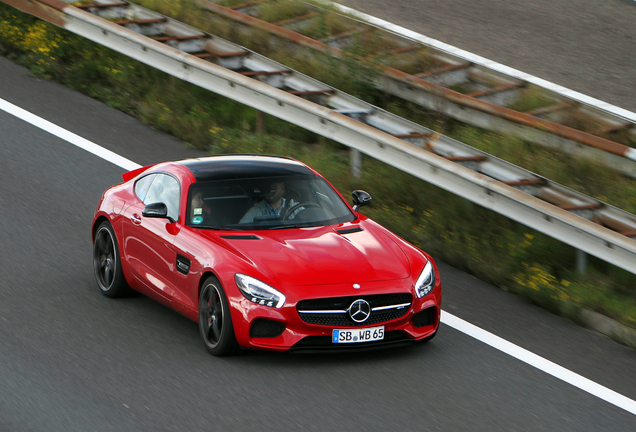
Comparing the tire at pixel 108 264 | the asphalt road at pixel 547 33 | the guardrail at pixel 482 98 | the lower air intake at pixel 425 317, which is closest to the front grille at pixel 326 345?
the lower air intake at pixel 425 317

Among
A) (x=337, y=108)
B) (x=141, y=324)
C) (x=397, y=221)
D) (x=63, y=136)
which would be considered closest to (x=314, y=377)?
(x=141, y=324)

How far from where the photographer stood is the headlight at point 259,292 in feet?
24.7

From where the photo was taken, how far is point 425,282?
26.6ft

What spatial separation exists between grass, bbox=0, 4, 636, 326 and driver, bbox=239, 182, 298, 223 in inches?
97.8

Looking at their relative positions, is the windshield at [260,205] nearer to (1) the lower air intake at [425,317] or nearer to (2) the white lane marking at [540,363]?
(1) the lower air intake at [425,317]

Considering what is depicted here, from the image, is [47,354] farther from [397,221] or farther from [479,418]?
[397,221]

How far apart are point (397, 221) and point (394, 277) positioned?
3320 mm

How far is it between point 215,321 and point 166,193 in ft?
5.67

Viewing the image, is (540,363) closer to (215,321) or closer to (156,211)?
Result: (215,321)

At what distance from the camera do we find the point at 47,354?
7875 millimetres

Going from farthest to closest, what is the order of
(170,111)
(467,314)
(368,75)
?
(170,111) < (368,75) < (467,314)

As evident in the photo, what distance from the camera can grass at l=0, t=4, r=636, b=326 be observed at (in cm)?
972

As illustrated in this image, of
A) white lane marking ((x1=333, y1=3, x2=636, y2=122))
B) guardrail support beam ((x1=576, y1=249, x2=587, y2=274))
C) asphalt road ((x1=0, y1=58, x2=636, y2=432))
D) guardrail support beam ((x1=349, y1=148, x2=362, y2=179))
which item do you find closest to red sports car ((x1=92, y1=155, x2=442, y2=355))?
asphalt road ((x1=0, y1=58, x2=636, y2=432))

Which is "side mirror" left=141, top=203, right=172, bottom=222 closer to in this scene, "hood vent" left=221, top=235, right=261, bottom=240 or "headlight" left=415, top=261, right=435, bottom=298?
"hood vent" left=221, top=235, right=261, bottom=240
